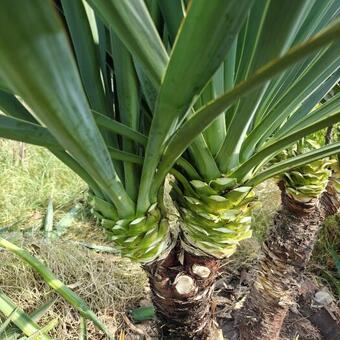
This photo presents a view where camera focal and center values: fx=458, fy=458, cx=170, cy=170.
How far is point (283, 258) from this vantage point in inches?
35.8

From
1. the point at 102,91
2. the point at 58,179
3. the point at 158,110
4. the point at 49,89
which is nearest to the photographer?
the point at 49,89

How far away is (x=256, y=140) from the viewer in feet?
1.82

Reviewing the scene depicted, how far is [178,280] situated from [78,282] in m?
1.00

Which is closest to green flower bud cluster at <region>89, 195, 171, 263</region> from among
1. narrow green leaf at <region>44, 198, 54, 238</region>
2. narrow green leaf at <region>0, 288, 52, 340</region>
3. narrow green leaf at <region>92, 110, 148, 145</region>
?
narrow green leaf at <region>92, 110, 148, 145</region>

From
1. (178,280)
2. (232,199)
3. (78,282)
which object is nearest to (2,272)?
(78,282)

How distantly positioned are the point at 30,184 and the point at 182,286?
1.68 m

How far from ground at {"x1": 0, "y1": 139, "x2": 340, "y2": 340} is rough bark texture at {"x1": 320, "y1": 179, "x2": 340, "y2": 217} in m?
0.48

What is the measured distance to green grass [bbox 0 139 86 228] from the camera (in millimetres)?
2033

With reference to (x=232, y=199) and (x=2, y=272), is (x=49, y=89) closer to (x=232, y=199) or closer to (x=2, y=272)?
(x=232, y=199)

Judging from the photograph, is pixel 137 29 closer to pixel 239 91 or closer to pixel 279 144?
pixel 239 91

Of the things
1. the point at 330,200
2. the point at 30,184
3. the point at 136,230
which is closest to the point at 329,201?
the point at 330,200

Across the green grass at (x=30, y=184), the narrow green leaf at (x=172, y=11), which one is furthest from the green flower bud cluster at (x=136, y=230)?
the green grass at (x=30, y=184)

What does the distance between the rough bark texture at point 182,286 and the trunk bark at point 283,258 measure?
8.8 inches

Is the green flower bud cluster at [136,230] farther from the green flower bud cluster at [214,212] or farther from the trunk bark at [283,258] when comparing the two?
the trunk bark at [283,258]
